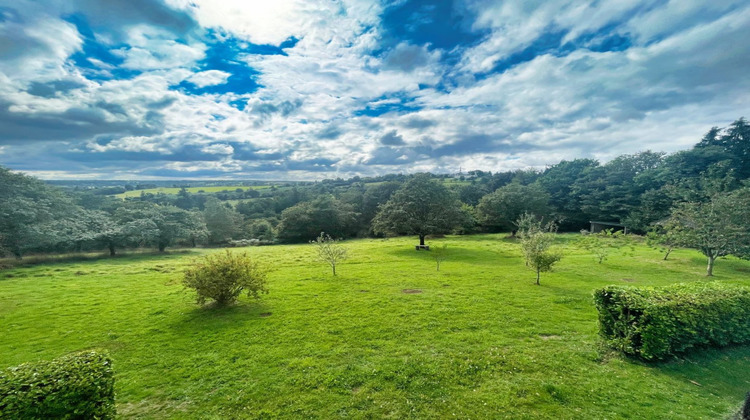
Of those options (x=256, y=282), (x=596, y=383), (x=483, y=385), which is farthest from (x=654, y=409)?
(x=256, y=282)

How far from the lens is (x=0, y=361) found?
976cm

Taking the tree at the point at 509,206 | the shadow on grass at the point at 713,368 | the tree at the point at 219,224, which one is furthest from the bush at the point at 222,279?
the tree at the point at 219,224

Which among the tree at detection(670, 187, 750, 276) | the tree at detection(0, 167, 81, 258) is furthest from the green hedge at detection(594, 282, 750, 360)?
the tree at detection(0, 167, 81, 258)

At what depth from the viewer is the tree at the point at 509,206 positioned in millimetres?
49656

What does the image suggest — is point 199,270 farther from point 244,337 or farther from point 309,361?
point 309,361

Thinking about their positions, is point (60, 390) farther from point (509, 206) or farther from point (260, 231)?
point (260, 231)

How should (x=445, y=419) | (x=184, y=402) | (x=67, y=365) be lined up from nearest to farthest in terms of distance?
(x=67, y=365), (x=445, y=419), (x=184, y=402)

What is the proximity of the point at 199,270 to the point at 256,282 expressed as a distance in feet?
9.76

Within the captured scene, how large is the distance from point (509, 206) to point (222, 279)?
1890 inches

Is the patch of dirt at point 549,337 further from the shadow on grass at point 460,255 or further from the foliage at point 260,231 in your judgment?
the foliage at point 260,231

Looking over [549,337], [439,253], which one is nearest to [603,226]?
[439,253]

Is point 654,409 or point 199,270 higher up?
point 199,270

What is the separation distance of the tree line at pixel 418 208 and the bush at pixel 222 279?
24.3 m

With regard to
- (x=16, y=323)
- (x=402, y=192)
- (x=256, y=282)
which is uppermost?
(x=402, y=192)
